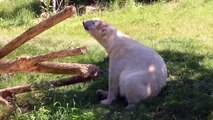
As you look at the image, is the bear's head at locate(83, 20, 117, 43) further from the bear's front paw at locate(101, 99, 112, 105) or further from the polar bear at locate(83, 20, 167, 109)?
the bear's front paw at locate(101, 99, 112, 105)

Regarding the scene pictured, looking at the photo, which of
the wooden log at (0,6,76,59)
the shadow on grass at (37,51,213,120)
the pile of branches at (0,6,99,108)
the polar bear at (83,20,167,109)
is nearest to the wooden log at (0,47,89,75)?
the pile of branches at (0,6,99,108)

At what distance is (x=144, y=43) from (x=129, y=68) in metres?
3.37

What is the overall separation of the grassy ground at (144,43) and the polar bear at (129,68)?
0.49ft

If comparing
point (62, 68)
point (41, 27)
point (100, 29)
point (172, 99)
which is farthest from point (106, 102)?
point (41, 27)

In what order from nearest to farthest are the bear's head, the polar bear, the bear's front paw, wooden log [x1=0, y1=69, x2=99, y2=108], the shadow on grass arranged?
the shadow on grass
the polar bear
the bear's front paw
wooden log [x1=0, y1=69, x2=99, y2=108]
the bear's head

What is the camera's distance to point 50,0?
1454cm

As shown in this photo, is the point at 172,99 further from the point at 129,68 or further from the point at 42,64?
the point at 42,64

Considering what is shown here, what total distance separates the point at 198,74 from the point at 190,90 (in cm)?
95

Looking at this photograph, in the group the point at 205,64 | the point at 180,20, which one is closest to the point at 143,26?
the point at 180,20

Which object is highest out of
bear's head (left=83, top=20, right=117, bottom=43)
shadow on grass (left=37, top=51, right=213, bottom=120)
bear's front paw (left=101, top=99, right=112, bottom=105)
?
bear's head (left=83, top=20, right=117, bottom=43)

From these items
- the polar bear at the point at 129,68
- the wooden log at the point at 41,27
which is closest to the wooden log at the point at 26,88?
the polar bear at the point at 129,68

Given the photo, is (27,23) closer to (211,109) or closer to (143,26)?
(143,26)

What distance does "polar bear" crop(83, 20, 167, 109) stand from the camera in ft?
21.5

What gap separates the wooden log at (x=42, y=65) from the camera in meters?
6.41
